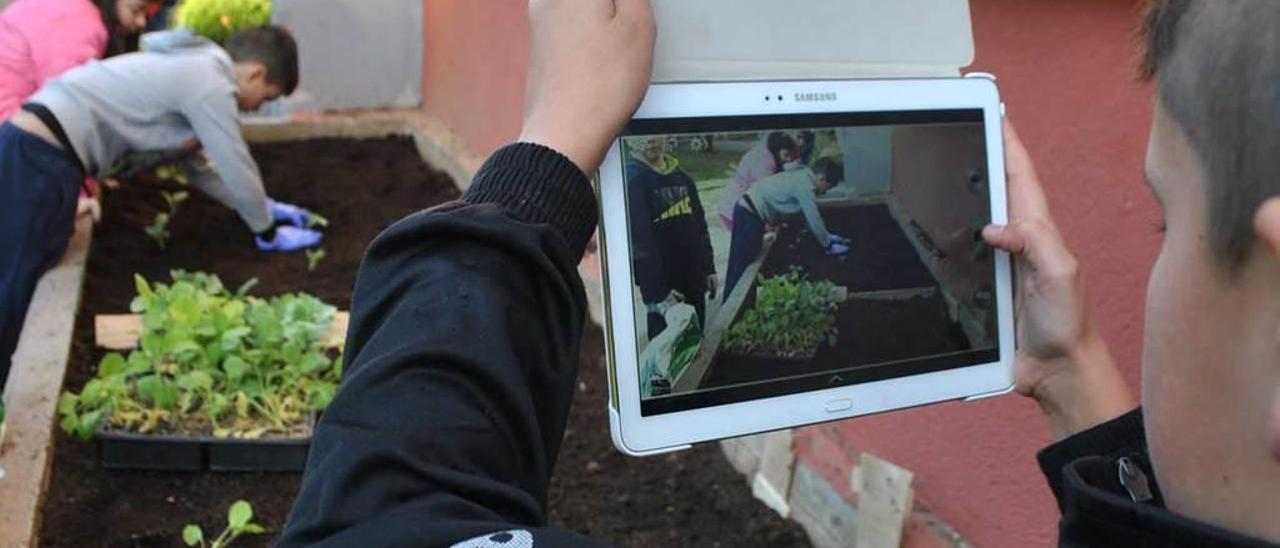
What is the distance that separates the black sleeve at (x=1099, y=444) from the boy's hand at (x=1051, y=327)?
142 mm

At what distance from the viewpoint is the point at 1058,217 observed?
2035 mm

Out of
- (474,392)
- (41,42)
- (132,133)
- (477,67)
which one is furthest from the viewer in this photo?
(477,67)

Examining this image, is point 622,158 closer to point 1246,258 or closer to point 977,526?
point 1246,258

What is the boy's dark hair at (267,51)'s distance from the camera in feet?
15.5

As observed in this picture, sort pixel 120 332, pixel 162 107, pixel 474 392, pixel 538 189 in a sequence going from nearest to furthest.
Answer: pixel 474 392 → pixel 538 189 → pixel 120 332 → pixel 162 107

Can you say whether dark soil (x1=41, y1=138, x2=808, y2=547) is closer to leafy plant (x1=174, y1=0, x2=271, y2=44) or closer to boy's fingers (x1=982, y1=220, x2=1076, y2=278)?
leafy plant (x1=174, y1=0, x2=271, y2=44)

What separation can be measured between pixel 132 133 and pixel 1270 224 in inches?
161

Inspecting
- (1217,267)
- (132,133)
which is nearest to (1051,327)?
(1217,267)

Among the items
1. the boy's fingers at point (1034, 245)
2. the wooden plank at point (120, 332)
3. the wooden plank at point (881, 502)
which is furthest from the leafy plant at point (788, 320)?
the wooden plank at point (120, 332)

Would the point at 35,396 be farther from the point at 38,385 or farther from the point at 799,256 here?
the point at 799,256

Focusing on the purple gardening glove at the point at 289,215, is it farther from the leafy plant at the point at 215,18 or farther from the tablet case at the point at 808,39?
the tablet case at the point at 808,39

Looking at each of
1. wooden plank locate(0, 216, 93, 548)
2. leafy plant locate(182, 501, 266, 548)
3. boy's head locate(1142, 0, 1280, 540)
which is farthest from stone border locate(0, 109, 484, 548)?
boy's head locate(1142, 0, 1280, 540)

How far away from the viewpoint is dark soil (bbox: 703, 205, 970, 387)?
126 cm

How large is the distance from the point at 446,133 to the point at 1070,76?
442cm
